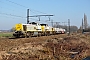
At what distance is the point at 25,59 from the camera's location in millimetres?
12156

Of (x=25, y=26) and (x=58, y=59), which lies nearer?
(x=58, y=59)

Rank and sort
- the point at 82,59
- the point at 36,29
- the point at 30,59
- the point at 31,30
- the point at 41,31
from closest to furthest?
the point at 30,59 < the point at 82,59 < the point at 31,30 < the point at 36,29 < the point at 41,31

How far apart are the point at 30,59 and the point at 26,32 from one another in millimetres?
27051

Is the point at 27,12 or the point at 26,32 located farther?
the point at 27,12

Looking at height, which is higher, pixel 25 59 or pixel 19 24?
pixel 19 24

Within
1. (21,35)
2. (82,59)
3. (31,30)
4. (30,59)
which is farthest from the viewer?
(31,30)

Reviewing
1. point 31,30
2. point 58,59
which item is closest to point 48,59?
point 58,59

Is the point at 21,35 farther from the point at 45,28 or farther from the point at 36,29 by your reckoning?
the point at 45,28

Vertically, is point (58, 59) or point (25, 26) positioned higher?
point (25, 26)

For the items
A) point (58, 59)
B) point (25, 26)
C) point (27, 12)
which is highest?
point (27, 12)

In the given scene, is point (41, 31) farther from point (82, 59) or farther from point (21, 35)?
point (82, 59)

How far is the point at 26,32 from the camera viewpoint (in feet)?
128

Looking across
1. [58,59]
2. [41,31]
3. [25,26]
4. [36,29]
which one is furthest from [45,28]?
[58,59]

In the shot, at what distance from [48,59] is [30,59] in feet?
3.77
